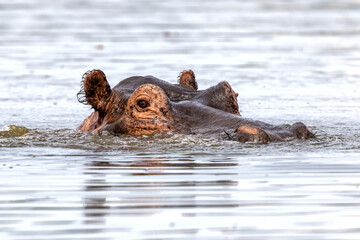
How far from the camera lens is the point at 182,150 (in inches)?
430

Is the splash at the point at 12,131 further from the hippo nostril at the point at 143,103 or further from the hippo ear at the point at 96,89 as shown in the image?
the hippo nostril at the point at 143,103

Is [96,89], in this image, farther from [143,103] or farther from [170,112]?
[170,112]

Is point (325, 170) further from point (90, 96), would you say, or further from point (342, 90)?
point (342, 90)

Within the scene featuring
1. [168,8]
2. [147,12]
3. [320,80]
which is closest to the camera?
[320,80]

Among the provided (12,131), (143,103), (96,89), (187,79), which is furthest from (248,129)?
(12,131)

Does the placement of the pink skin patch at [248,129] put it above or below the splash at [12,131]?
above

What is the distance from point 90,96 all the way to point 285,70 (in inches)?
429

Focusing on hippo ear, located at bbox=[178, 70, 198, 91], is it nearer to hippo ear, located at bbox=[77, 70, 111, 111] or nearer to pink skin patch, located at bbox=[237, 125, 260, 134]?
hippo ear, located at bbox=[77, 70, 111, 111]

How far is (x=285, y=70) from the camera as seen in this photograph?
22.2 metres

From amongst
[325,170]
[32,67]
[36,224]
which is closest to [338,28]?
[32,67]

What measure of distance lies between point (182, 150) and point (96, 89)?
58.5 inches

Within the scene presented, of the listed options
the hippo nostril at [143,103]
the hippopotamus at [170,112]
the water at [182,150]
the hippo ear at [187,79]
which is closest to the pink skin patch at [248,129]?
the hippopotamus at [170,112]

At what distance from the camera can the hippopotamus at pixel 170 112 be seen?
35.5ft

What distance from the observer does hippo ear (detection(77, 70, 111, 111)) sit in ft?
38.3
